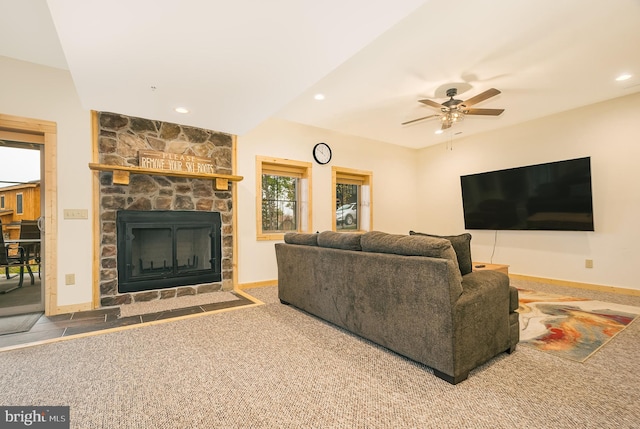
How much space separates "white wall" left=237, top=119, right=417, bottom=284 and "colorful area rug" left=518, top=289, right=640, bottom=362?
2.97 metres

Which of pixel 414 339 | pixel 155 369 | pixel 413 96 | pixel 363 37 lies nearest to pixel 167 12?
pixel 363 37

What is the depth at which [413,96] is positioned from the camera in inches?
149

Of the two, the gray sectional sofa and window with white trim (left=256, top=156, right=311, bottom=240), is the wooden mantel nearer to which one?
window with white trim (left=256, top=156, right=311, bottom=240)

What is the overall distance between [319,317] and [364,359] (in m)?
0.90

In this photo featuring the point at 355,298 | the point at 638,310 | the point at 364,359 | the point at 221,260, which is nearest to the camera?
the point at 364,359

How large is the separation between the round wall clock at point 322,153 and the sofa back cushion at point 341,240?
2450mm

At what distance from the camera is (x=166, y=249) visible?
3.82 meters

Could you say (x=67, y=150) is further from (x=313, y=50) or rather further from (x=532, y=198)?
(x=532, y=198)

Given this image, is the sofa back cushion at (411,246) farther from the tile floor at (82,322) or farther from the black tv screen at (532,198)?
the black tv screen at (532,198)

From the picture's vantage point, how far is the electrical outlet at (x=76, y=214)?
3.20 m

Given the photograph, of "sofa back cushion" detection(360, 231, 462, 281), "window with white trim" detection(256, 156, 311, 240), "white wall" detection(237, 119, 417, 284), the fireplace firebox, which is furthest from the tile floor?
"sofa back cushion" detection(360, 231, 462, 281)

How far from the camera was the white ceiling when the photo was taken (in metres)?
1.87

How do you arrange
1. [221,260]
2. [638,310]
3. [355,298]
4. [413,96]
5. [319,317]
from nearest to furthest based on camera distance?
[355,298]
[319,317]
[638,310]
[413,96]
[221,260]

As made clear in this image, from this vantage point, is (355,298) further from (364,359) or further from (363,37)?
(363,37)
